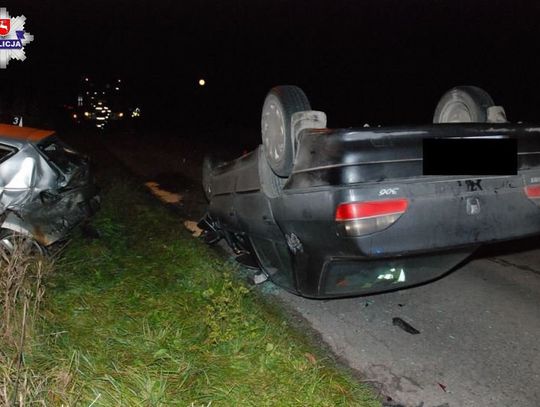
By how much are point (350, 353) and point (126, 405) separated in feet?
5.34

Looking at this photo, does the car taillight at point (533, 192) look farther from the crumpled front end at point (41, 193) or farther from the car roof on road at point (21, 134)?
the car roof on road at point (21, 134)

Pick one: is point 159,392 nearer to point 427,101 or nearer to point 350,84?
point 427,101

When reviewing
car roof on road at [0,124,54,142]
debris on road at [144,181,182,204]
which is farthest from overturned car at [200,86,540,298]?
debris on road at [144,181,182,204]

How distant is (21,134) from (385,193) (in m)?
3.87

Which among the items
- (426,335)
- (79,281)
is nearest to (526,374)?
(426,335)

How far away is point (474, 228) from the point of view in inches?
113

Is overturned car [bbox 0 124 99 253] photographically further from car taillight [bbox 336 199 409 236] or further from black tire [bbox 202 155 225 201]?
car taillight [bbox 336 199 409 236]

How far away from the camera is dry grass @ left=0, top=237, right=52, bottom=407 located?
7.29ft

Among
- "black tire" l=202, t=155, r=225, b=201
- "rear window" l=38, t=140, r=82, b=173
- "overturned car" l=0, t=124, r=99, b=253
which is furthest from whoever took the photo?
"black tire" l=202, t=155, r=225, b=201

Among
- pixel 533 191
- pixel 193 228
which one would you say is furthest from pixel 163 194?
pixel 533 191

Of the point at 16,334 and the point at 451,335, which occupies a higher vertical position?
the point at 16,334

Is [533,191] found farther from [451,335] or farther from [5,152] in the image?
[5,152]

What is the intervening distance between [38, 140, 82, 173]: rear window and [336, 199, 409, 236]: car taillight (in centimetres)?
338

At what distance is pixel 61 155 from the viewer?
500cm
